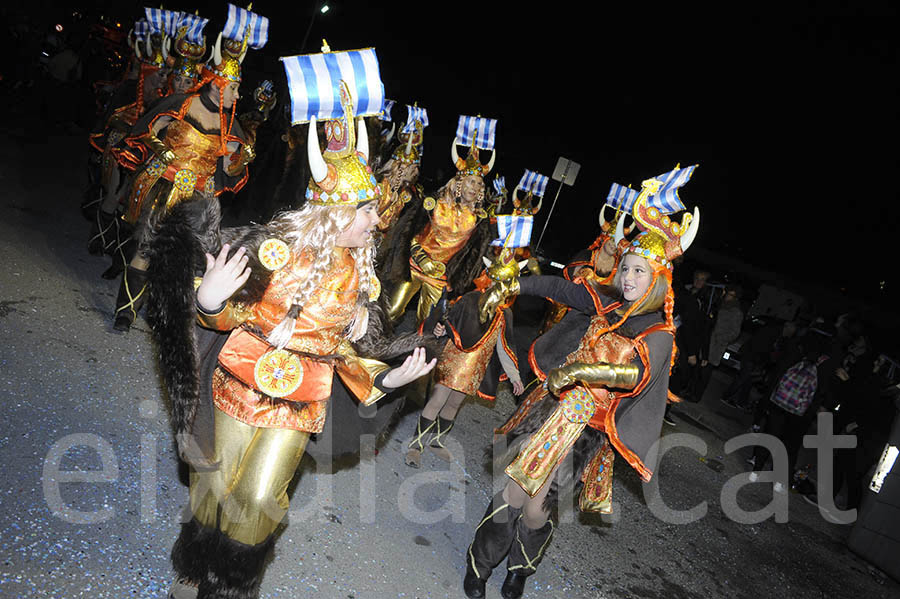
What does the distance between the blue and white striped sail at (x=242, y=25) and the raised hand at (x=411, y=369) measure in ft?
12.5

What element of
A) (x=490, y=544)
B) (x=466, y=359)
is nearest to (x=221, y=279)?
(x=490, y=544)

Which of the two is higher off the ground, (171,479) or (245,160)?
(245,160)

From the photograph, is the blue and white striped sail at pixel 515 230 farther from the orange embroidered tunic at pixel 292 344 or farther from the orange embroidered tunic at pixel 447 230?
the orange embroidered tunic at pixel 447 230

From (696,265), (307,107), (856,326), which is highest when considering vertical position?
(307,107)

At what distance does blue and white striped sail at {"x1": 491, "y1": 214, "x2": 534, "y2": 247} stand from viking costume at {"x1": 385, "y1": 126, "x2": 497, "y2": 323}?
2336 mm

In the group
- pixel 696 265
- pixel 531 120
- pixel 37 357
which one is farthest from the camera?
pixel 531 120

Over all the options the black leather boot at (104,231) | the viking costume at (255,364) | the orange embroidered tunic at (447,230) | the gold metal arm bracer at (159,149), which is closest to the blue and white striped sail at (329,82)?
the viking costume at (255,364)

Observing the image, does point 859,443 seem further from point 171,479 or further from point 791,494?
point 171,479

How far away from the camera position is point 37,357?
436 centimetres

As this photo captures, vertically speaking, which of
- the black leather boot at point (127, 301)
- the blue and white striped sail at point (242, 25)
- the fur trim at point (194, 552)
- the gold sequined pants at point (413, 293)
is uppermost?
the blue and white striped sail at point (242, 25)

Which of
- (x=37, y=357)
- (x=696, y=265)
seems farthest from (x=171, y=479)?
(x=696, y=265)

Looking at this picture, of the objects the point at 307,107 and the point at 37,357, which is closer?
the point at 307,107

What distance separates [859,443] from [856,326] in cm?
148

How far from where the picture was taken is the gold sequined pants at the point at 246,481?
243 centimetres
